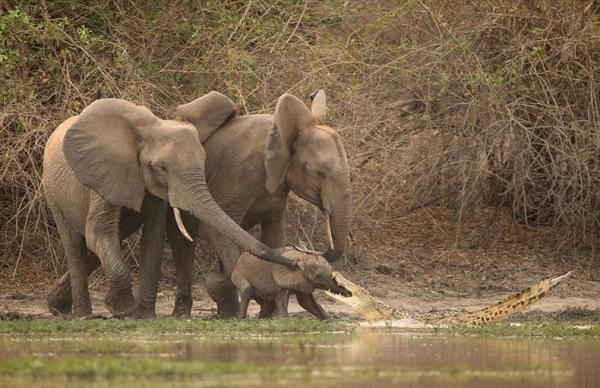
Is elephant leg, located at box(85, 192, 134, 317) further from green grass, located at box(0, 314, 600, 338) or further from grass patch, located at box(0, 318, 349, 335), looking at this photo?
grass patch, located at box(0, 318, 349, 335)

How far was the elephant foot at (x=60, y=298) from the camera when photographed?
1562cm

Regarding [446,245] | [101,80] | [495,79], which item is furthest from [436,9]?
[101,80]

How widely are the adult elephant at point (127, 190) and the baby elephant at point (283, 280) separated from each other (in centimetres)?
16

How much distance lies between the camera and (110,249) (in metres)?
14.5

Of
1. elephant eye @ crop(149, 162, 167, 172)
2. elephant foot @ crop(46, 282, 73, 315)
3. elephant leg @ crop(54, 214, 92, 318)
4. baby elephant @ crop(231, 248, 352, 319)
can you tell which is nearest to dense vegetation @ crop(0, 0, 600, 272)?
elephant foot @ crop(46, 282, 73, 315)

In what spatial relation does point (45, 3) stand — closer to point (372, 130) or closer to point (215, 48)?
point (215, 48)

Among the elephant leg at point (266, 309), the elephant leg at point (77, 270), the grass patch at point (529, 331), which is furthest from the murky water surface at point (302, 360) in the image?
the elephant leg at point (77, 270)

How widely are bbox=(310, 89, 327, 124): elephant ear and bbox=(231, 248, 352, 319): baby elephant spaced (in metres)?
1.41

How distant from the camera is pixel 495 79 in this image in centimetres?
1803

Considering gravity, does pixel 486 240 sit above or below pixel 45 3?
below

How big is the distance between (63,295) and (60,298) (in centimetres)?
4

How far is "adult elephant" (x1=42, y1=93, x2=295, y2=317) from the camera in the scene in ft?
47.1

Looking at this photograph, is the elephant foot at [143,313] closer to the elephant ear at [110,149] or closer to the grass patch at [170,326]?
the grass patch at [170,326]

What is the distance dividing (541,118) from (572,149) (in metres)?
0.53
